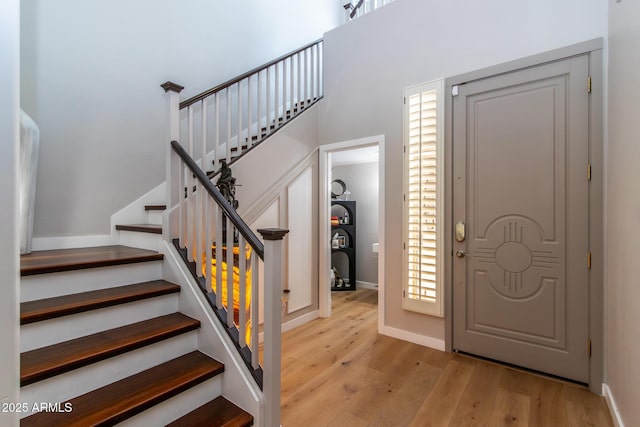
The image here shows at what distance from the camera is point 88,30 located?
2498 mm

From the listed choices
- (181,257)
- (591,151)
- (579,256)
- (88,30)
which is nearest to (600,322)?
(579,256)

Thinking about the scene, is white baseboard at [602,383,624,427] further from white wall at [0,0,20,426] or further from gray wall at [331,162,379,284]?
gray wall at [331,162,379,284]

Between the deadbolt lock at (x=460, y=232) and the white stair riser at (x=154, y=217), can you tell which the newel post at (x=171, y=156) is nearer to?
the white stair riser at (x=154, y=217)

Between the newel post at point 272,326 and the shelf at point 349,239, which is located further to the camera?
the shelf at point 349,239

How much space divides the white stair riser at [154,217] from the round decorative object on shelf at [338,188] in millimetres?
2945

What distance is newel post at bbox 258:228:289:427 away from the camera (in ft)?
5.03

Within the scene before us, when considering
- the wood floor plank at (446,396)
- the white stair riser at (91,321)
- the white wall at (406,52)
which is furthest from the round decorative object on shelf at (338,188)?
the white stair riser at (91,321)

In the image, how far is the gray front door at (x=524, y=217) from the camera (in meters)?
2.08

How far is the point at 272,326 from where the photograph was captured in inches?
61.1

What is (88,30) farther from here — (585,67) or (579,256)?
(579,256)

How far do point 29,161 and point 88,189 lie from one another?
0.52 meters

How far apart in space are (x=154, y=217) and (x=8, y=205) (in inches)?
90.2

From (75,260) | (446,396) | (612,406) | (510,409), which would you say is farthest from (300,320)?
(612,406)

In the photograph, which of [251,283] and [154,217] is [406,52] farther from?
[154,217]
